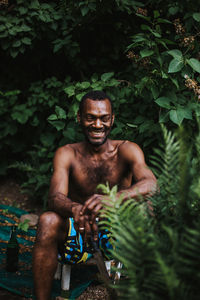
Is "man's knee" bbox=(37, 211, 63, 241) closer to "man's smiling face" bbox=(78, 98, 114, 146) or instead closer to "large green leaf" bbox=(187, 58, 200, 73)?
"man's smiling face" bbox=(78, 98, 114, 146)

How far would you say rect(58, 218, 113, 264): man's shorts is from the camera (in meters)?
2.17

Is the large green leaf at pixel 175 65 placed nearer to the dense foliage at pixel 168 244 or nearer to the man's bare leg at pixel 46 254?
the man's bare leg at pixel 46 254

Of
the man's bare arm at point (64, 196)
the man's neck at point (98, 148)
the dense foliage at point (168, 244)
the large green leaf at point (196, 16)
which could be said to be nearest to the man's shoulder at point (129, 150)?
the man's neck at point (98, 148)

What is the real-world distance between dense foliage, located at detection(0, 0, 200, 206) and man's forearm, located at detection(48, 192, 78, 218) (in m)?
1.11

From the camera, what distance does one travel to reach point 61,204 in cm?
202

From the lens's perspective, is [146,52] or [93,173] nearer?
[93,173]

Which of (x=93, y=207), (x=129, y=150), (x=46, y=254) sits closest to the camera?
(x=93, y=207)

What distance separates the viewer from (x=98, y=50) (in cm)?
432

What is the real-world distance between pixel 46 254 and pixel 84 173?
722 mm

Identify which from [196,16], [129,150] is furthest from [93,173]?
[196,16]

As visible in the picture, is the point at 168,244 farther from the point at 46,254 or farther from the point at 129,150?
the point at 129,150

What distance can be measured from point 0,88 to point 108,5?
2194 millimetres

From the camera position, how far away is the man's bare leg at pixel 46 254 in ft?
6.35

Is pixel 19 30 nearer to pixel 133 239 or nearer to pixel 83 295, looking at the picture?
pixel 83 295
